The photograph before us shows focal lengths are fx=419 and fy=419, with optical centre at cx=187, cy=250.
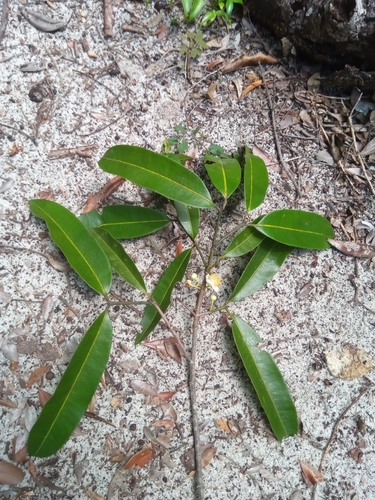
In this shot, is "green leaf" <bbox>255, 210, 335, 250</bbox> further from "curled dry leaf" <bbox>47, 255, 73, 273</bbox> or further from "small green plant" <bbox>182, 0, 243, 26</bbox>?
"small green plant" <bbox>182, 0, 243, 26</bbox>

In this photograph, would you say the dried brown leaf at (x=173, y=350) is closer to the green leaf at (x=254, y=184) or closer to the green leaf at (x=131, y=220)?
the green leaf at (x=131, y=220)

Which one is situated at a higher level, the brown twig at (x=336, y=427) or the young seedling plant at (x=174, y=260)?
the young seedling plant at (x=174, y=260)

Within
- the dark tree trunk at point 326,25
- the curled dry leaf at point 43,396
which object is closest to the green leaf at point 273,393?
the curled dry leaf at point 43,396

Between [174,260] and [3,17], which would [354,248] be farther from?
[3,17]

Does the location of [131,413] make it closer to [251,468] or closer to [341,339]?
[251,468]

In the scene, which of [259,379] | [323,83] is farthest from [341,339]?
[323,83]

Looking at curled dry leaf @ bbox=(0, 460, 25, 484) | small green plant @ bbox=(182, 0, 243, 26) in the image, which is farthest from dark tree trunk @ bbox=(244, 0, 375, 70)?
curled dry leaf @ bbox=(0, 460, 25, 484)

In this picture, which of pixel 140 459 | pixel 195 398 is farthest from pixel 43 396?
pixel 195 398

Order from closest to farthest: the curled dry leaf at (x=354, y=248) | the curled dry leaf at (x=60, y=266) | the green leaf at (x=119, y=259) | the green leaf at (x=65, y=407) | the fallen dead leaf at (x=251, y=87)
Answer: the green leaf at (x=65, y=407) → the green leaf at (x=119, y=259) → the curled dry leaf at (x=60, y=266) → the curled dry leaf at (x=354, y=248) → the fallen dead leaf at (x=251, y=87)
